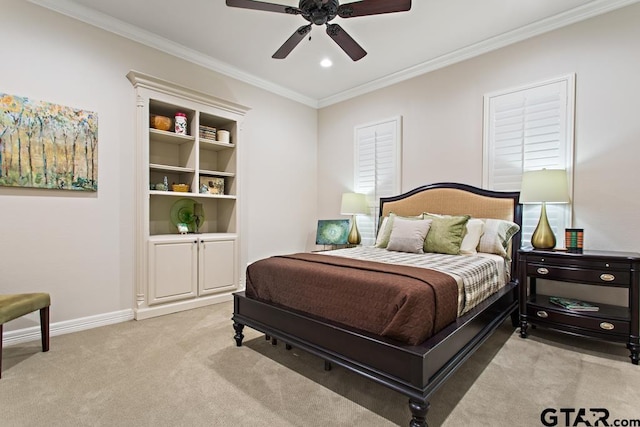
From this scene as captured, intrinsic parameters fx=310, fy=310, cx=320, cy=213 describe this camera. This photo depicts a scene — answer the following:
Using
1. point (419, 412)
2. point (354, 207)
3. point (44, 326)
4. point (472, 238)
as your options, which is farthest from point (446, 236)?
Result: point (44, 326)

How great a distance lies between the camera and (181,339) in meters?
2.66

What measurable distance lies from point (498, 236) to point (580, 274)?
700 millimetres

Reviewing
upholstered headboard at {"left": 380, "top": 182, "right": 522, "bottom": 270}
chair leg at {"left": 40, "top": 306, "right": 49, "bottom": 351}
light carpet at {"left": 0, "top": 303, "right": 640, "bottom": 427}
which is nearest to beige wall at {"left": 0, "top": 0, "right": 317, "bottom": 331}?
chair leg at {"left": 40, "top": 306, "right": 49, "bottom": 351}

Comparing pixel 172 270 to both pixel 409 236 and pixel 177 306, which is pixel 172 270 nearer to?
pixel 177 306

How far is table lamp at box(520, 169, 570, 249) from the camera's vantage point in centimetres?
273

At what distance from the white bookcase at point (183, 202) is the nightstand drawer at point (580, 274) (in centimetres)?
321

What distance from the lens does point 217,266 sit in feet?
12.3

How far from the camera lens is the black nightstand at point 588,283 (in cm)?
228

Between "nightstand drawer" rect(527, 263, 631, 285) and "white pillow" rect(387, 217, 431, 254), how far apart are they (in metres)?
0.93

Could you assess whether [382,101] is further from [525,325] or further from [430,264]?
[525,325]

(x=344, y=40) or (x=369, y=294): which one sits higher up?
(x=344, y=40)

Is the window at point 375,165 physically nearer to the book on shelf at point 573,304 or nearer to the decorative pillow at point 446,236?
the decorative pillow at point 446,236

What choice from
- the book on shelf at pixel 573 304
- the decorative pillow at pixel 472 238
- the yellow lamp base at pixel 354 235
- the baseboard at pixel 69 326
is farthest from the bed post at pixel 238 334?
the book on shelf at pixel 573 304

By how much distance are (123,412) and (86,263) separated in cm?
181
